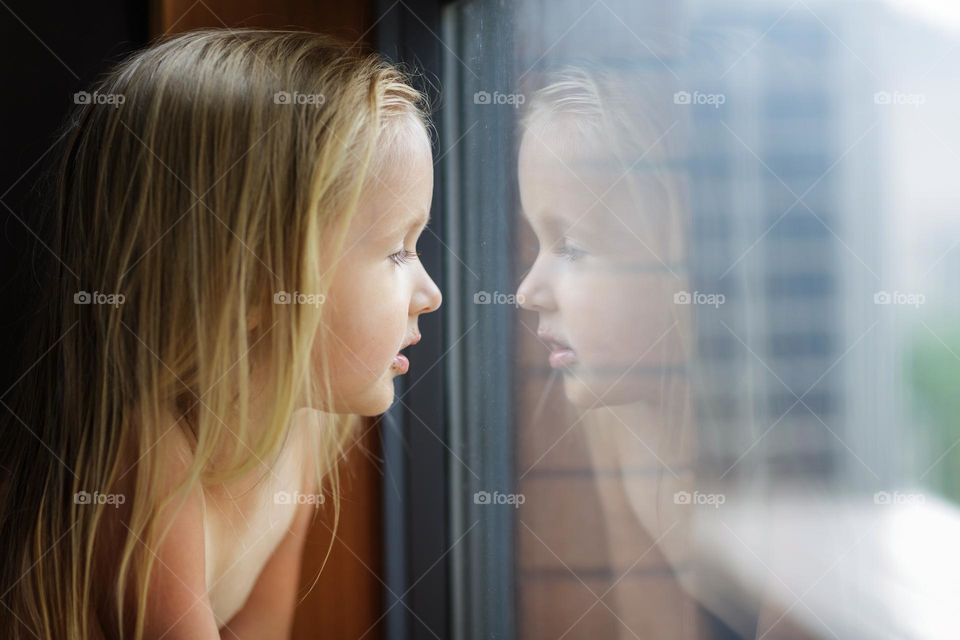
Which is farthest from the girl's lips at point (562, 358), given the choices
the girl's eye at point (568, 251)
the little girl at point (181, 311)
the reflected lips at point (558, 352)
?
the little girl at point (181, 311)

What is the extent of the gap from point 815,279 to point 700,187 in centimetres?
19

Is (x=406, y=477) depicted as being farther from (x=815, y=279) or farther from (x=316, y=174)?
(x=815, y=279)

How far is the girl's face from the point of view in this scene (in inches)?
38.9

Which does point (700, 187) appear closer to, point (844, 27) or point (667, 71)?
point (667, 71)

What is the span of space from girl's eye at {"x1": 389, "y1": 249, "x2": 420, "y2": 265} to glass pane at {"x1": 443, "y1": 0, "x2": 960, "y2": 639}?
59 millimetres

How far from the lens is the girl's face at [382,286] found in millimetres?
988

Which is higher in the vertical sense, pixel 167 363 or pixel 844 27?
pixel 844 27

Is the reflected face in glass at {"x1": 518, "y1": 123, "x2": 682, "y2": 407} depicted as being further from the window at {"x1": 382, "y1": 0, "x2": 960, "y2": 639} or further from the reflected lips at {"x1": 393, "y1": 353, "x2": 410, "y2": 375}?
the reflected lips at {"x1": 393, "y1": 353, "x2": 410, "y2": 375}

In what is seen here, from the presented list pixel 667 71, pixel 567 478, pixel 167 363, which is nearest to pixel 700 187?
pixel 667 71

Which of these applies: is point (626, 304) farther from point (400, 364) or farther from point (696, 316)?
point (400, 364)

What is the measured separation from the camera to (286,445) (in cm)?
100

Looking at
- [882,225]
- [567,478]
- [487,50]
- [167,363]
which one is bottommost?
[567,478]

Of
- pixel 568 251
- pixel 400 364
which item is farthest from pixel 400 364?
pixel 568 251

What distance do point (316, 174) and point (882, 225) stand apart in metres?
0.70
